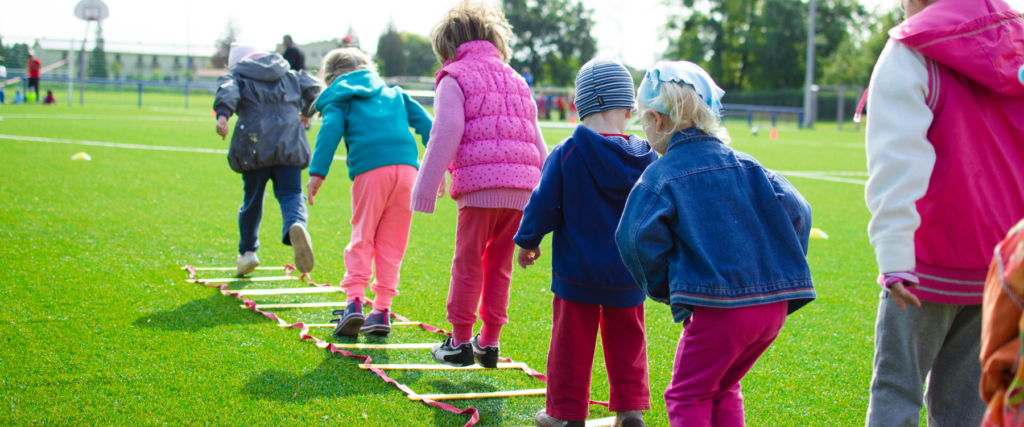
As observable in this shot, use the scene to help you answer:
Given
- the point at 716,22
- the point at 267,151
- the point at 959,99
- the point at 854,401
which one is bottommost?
the point at 854,401

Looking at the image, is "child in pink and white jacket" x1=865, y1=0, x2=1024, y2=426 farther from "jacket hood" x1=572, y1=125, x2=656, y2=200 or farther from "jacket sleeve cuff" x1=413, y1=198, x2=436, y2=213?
"jacket sleeve cuff" x1=413, y1=198, x2=436, y2=213

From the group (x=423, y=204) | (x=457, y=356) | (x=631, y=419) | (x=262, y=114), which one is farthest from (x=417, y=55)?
(x=631, y=419)

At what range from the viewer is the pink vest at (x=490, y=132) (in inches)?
139

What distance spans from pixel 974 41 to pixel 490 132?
6.59 ft

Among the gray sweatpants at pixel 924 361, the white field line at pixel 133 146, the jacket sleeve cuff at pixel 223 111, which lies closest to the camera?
the gray sweatpants at pixel 924 361

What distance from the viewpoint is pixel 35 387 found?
3.10m

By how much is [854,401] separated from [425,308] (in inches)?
96.2

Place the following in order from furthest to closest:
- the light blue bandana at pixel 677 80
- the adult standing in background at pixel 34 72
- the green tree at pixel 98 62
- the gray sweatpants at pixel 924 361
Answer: the green tree at pixel 98 62
the adult standing in background at pixel 34 72
the light blue bandana at pixel 677 80
the gray sweatpants at pixel 924 361

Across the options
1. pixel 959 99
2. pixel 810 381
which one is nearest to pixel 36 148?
pixel 810 381

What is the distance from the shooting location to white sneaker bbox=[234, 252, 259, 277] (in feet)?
17.5

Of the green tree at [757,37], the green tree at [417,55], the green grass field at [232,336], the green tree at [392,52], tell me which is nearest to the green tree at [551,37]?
the green tree at [757,37]

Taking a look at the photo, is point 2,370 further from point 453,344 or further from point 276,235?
point 276,235

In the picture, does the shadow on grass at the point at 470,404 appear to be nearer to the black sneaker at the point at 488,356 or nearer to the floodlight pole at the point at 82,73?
the black sneaker at the point at 488,356

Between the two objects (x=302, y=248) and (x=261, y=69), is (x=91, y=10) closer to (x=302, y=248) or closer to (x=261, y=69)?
(x=261, y=69)
